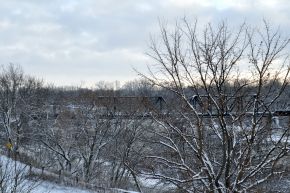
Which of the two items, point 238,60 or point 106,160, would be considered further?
point 106,160

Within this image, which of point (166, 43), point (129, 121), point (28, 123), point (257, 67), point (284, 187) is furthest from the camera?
point (28, 123)

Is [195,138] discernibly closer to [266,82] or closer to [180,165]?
[180,165]

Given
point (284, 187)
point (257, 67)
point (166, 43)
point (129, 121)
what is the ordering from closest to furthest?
1. point (257, 67)
2. point (166, 43)
3. point (284, 187)
4. point (129, 121)

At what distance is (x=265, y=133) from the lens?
1251 cm

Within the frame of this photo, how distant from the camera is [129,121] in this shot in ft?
124

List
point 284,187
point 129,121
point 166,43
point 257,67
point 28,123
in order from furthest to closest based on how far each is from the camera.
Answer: point 28,123
point 129,121
point 284,187
point 166,43
point 257,67

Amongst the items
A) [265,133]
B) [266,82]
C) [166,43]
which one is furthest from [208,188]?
[166,43]

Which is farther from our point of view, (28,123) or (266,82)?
(28,123)

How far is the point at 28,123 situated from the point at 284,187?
1251 inches

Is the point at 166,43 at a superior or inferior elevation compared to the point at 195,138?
superior

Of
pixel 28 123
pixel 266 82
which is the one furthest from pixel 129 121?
pixel 266 82

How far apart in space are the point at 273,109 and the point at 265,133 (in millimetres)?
1397

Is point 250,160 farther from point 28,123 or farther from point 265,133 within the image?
point 28,123

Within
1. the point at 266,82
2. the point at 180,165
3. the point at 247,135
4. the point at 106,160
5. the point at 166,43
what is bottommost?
the point at 106,160
